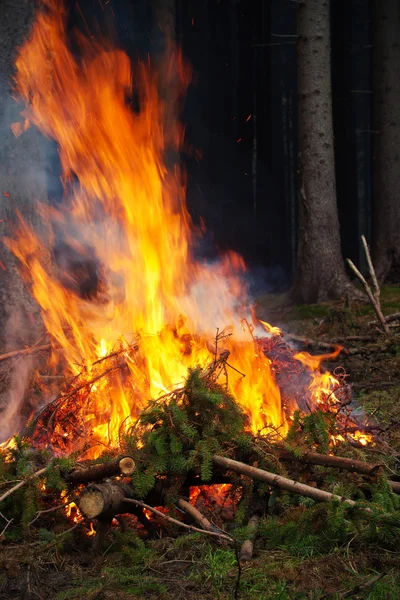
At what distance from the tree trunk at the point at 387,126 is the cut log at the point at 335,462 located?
11.0 meters

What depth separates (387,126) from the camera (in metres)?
14.9

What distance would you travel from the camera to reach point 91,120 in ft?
22.8

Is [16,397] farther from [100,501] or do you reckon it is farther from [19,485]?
[100,501]

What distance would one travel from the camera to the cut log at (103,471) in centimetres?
415

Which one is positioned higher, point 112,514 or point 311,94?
point 311,94

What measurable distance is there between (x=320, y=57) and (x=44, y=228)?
738cm

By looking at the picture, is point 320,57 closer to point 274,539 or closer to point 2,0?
point 2,0

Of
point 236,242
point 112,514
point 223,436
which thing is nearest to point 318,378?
point 223,436

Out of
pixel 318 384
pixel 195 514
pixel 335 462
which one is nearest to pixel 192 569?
pixel 195 514

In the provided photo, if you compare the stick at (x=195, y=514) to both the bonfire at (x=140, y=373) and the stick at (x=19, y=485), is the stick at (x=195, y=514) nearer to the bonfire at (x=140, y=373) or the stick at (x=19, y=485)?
the bonfire at (x=140, y=373)

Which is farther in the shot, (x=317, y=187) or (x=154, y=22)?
(x=154, y=22)

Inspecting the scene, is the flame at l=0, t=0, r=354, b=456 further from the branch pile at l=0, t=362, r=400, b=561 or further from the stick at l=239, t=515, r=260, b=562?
the stick at l=239, t=515, r=260, b=562

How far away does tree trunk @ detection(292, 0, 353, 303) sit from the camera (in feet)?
41.8

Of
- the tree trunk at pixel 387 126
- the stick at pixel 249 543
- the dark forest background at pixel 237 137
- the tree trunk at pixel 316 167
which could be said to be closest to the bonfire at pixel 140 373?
the stick at pixel 249 543
